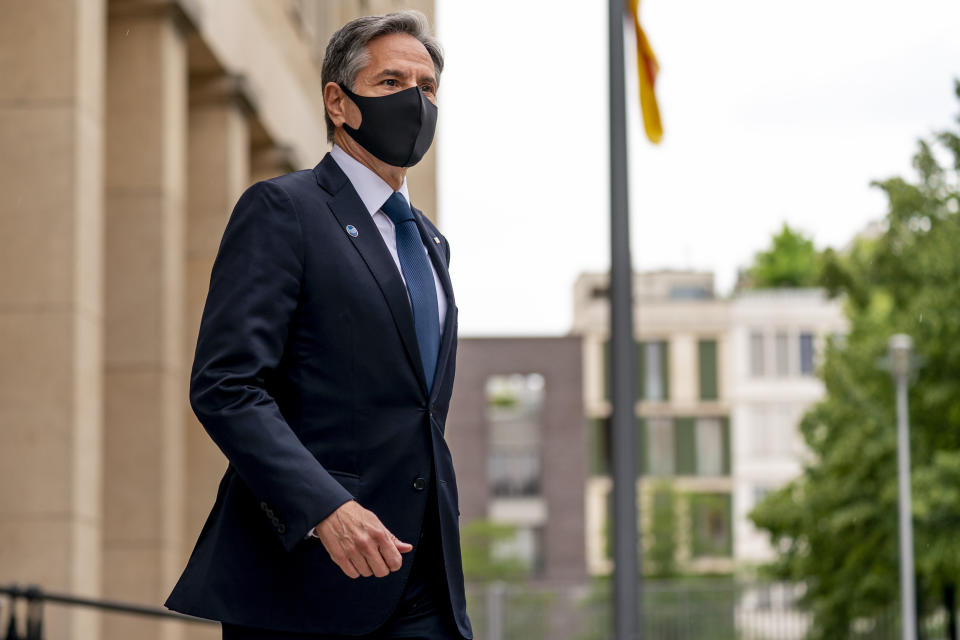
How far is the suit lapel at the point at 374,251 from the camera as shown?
2623 mm

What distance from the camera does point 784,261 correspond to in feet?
308

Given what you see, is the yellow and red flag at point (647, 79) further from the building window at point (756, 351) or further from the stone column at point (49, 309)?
the building window at point (756, 351)

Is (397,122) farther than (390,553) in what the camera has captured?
Yes

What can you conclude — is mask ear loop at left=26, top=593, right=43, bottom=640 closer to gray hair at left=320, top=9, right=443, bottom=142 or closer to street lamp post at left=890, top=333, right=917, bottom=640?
gray hair at left=320, top=9, right=443, bottom=142

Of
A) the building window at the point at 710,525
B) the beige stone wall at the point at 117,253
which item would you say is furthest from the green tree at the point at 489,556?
the beige stone wall at the point at 117,253

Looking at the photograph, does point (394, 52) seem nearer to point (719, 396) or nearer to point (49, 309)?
point (49, 309)

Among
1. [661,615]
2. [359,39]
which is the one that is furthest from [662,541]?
[359,39]

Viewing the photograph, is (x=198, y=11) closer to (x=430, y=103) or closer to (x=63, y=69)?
(x=63, y=69)

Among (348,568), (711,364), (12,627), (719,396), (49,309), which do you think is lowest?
(12,627)

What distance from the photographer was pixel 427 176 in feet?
89.0

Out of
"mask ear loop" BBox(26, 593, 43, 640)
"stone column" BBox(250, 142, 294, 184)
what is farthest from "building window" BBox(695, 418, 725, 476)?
"mask ear loop" BBox(26, 593, 43, 640)

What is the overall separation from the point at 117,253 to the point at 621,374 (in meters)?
4.87

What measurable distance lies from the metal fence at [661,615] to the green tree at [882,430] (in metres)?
8.27

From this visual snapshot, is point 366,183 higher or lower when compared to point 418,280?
higher
